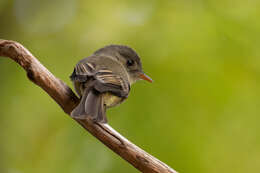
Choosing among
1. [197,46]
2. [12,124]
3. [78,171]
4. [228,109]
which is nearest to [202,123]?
[228,109]

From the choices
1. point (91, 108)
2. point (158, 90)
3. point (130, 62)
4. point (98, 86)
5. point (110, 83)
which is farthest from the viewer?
point (158, 90)

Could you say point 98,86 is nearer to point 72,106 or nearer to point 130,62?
point 72,106

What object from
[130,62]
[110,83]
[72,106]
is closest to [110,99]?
[110,83]

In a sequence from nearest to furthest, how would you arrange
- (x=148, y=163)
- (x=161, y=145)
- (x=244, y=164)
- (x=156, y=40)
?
(x=148, y=163)
(x=161, y=145)
(x=244, y=164)
(x=156, y=40)

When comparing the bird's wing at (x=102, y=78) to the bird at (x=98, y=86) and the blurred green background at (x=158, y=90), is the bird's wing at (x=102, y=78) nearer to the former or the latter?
the bird at (x=98, y=86)

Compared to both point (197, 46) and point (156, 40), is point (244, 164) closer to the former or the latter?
point (197, 46)

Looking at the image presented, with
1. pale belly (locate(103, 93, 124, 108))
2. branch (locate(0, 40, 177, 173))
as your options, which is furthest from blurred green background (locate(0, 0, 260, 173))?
branch (locate(0, 40, 177, 173))

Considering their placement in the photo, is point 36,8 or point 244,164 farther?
point 36,8
